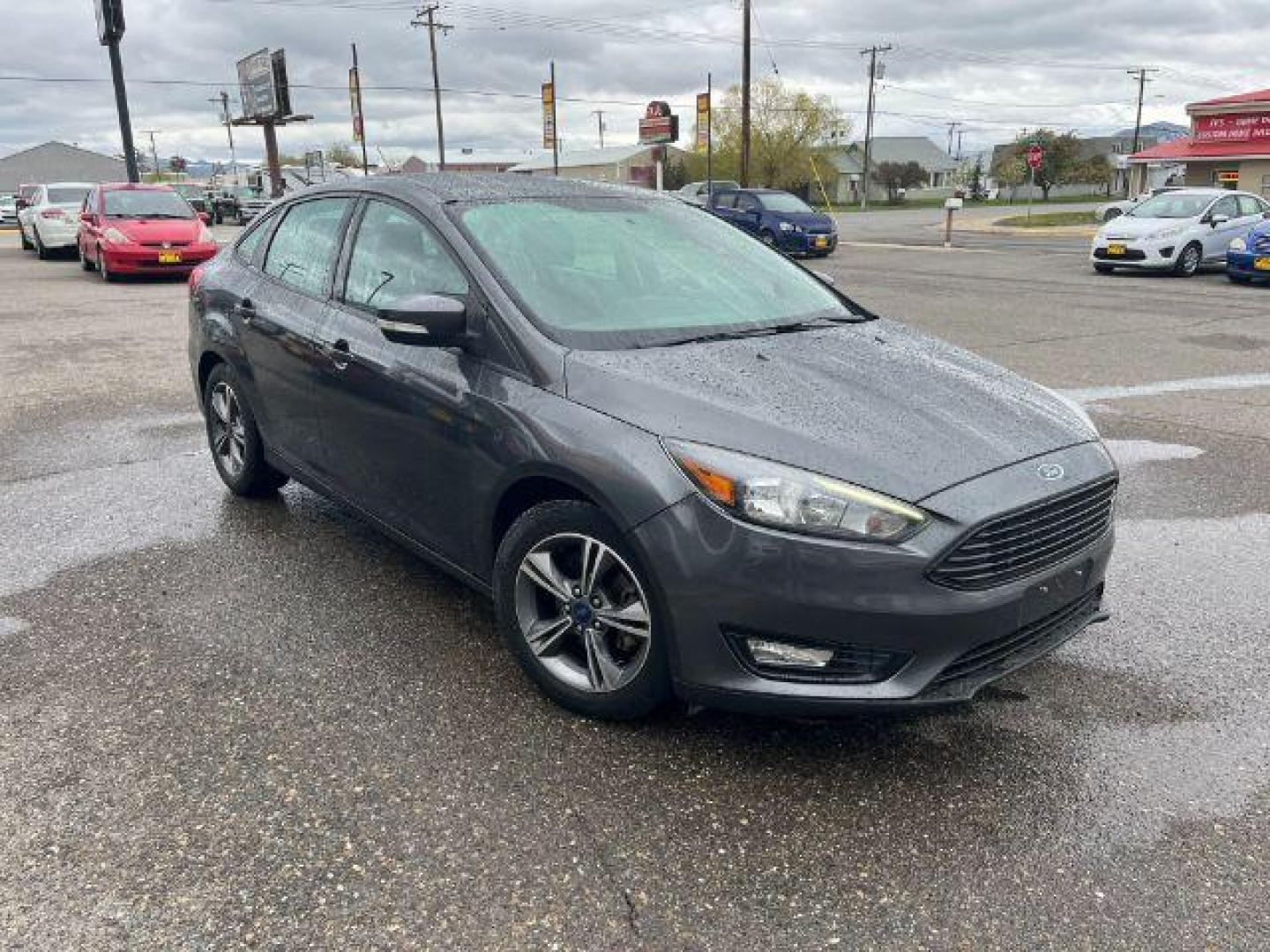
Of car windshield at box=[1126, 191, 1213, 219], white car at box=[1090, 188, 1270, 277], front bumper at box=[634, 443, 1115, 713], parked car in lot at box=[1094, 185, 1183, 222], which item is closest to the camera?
front bumper at box=[634, 443, 1115, 713]

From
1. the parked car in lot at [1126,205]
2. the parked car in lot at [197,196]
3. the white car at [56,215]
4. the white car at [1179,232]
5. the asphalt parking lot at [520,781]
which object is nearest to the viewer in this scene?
the asphalt parking lot at [520,781]

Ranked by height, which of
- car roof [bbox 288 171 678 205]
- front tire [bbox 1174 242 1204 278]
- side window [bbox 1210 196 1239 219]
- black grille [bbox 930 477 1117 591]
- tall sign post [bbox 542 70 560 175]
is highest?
tall sign post [bbox 542 70 560 175]

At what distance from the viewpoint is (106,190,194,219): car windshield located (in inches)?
647

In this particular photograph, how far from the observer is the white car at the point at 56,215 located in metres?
21.0

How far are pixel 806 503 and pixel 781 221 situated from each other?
22.0 metres

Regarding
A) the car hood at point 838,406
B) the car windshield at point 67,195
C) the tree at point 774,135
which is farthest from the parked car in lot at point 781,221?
the tree at point 774,135

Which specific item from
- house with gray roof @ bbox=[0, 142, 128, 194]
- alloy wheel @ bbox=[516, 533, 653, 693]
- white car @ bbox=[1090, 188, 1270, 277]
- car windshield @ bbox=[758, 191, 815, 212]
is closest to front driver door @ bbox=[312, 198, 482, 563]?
alloy wheel @ bbox=[516, 533, 653, 693]

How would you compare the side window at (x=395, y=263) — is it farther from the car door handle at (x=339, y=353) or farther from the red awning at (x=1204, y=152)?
the red awning at (x=1204, y=152)

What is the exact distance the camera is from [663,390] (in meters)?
2.86

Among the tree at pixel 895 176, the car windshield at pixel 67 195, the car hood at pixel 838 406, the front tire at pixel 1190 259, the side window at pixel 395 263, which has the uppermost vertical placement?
the tree at pixel 895 176

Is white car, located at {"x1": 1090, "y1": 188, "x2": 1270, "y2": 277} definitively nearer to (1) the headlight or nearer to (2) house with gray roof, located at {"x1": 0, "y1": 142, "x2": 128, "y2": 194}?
(1) the headlight

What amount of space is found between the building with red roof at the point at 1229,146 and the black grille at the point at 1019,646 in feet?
138

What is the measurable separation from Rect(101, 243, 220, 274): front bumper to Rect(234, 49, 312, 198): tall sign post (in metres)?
26.3

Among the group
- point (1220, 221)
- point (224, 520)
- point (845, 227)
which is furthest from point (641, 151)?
point (224, 520)
